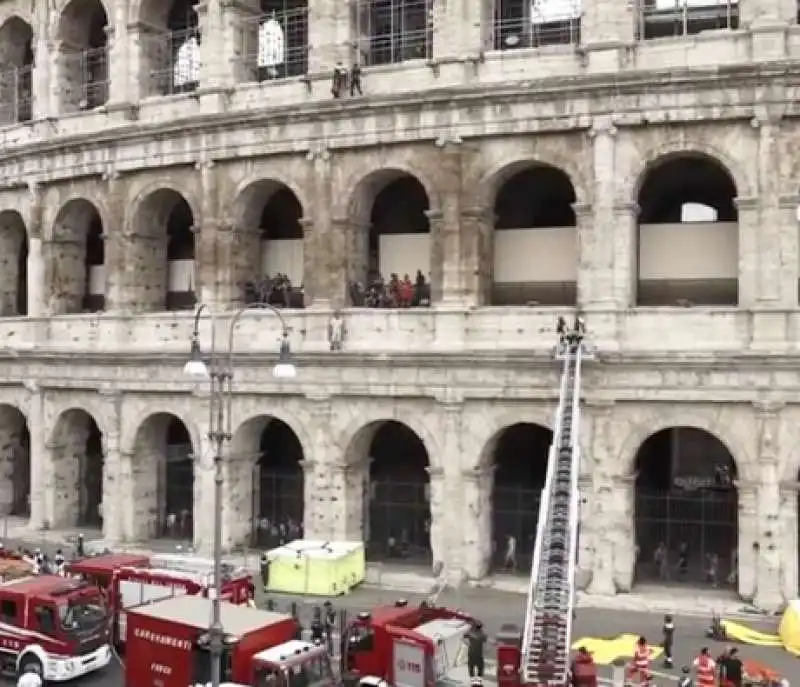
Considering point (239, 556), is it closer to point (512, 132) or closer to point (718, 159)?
point (512, 132)

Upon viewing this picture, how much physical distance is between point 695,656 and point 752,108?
1140cm

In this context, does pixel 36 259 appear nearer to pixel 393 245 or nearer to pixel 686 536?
pixel 393 245

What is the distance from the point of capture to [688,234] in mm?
25453

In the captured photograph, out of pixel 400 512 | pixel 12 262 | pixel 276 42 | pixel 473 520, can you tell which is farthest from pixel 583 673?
pixel 12 262

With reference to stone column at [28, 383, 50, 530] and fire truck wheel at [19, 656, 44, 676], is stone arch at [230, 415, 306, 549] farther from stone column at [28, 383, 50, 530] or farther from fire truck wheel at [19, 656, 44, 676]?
fire truck wheel at [19, 656, 44, 676]

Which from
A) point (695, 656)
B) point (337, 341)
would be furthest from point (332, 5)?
point (695, 656)

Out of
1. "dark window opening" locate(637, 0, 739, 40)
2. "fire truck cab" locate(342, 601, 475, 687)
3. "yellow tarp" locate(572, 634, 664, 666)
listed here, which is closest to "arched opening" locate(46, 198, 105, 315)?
"dark window opening" locate(637, 0, 739, 40)

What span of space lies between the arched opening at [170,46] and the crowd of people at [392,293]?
7.75 meters

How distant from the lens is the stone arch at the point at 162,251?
29812 millimetres

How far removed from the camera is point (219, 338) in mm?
27828

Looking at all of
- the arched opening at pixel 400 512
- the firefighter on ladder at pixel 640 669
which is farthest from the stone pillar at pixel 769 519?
the arched opening at pixel 400 512

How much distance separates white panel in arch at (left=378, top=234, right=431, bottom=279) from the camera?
91.6ft

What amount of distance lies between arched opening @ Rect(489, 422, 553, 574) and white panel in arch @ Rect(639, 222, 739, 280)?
4.89 m

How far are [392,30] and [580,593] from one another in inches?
573
